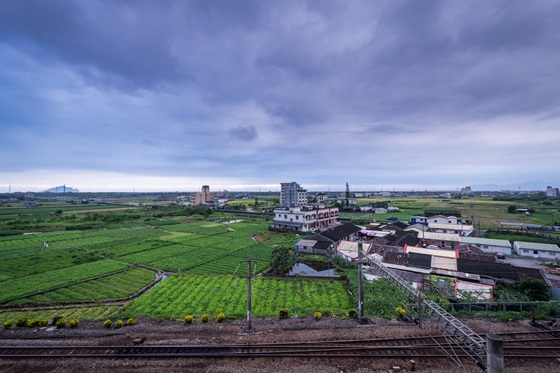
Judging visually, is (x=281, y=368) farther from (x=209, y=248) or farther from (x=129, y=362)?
(x=209, y=248)

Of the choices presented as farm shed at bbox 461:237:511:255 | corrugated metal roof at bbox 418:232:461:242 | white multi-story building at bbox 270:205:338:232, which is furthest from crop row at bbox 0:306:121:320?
farm shed at bbox 461:237:511:255

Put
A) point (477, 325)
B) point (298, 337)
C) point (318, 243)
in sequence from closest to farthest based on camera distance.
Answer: point (298, 337) → point (477, 325) → point (318, 243)

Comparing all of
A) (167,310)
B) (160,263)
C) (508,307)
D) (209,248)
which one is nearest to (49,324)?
(167,310)

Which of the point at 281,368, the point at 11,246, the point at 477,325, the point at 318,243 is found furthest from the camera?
the point at 11,246

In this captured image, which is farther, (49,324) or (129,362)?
(49,324)

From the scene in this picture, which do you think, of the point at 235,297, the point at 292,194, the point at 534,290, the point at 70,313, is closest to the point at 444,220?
the point at 534,290

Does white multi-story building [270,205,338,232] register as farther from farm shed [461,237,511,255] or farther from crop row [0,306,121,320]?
crop row [0,306,121,320]
